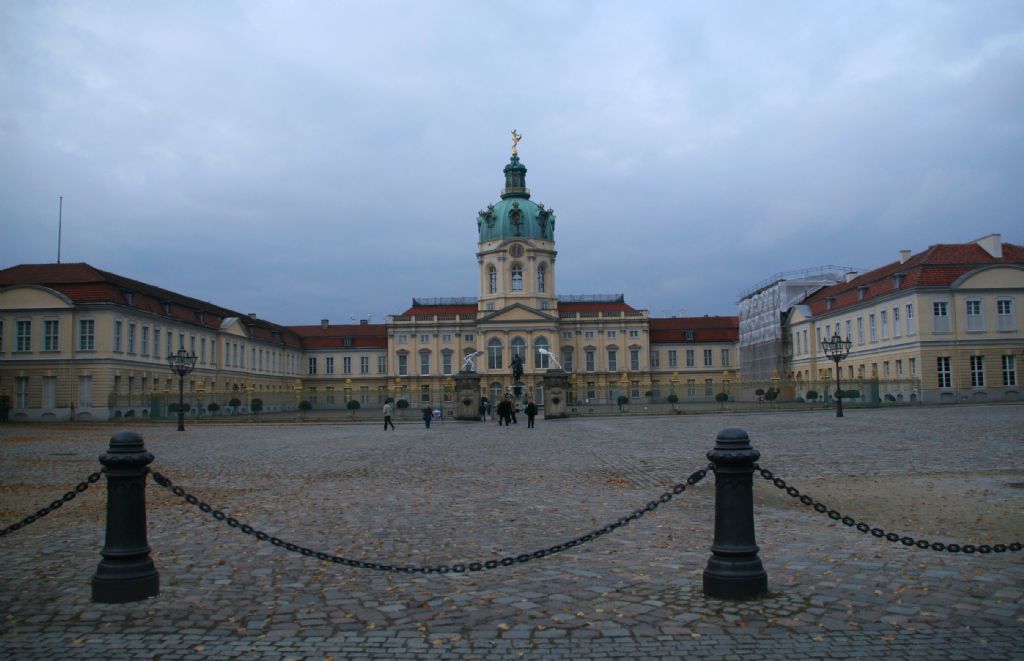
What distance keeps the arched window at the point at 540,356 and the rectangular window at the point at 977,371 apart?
4386cm

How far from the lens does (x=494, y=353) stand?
9156 centimetres

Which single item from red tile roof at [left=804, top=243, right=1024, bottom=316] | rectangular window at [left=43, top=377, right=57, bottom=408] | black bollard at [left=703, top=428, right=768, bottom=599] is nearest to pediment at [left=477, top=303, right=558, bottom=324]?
red tile roof at [left=804, top=243, right=1024, bottom=316]

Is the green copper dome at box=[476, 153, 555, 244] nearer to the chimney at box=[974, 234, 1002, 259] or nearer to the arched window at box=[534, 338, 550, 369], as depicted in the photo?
the arched window at box=[534, 338, 550, 369]

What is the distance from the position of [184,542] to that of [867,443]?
18008 mm

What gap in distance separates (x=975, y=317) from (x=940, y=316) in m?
2.23

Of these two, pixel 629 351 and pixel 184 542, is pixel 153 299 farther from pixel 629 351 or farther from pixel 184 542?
pixel 184 542

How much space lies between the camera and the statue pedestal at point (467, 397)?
4562 centimetres

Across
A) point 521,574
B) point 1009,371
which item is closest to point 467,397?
point 1009,371

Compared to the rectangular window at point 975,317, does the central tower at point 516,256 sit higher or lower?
higher

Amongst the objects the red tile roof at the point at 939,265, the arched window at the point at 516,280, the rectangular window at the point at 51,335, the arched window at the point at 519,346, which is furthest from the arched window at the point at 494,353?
the rectangular window at the point at 51,335

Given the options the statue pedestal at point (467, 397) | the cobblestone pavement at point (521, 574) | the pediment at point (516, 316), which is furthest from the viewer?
the pediment at point (516, 316)

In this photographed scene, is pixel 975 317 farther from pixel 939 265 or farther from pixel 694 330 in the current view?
pixel 694 330

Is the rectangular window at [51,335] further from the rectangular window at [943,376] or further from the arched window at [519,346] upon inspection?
the rectangular window at [943,376]

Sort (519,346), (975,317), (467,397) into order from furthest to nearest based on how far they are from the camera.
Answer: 1. (519,346)
2. (975,317)
3. (467,397)
